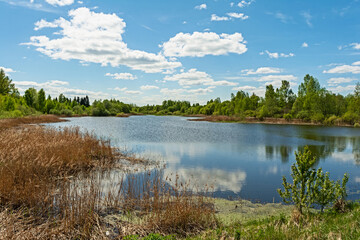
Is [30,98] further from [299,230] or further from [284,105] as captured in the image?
[299,230]

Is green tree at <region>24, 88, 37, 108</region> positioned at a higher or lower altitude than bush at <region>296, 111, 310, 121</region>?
higher

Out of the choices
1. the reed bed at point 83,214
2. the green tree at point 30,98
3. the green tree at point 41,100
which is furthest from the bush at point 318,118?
the green tree at point 30,98

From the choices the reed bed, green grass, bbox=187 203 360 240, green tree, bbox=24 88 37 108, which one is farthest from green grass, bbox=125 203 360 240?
green tree, bbox=24 88 37 108

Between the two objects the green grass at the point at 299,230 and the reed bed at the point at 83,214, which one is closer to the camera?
the green grass at the point at 299,230

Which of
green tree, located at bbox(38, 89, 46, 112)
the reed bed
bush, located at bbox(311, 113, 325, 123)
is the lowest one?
the reed bed

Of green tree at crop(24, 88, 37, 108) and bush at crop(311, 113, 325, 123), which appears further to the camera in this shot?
green tree at crop(24, 88, 37, 108)

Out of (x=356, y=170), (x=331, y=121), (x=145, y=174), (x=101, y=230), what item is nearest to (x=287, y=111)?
(x=331, y=121)

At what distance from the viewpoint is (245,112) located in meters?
84.8

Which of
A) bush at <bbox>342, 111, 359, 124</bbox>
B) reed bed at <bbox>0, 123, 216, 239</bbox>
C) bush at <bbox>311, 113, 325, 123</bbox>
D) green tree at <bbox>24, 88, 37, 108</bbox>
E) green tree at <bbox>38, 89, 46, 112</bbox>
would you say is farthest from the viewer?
green tree at <bbox>38, 89, 46, 112</bbox>

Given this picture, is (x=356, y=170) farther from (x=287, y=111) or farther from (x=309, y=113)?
(x=287, y=111)

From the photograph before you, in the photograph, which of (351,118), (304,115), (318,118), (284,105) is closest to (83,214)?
(351,118)

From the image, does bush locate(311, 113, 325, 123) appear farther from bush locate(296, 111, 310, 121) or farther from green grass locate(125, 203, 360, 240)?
green grass locate(125, 203, 360, 240)

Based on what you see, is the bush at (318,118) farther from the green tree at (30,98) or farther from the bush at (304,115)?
the green tree at (30,98)

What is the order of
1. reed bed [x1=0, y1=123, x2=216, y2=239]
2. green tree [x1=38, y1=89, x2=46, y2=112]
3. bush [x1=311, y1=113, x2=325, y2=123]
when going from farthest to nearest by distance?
green tree [x1=38, y1=89, x2=46, y2=112]
bush [x1=311, y1=113, x2=325, y2=123]
reed bed [x1=0, y1=123, x2=216, y2=239]
